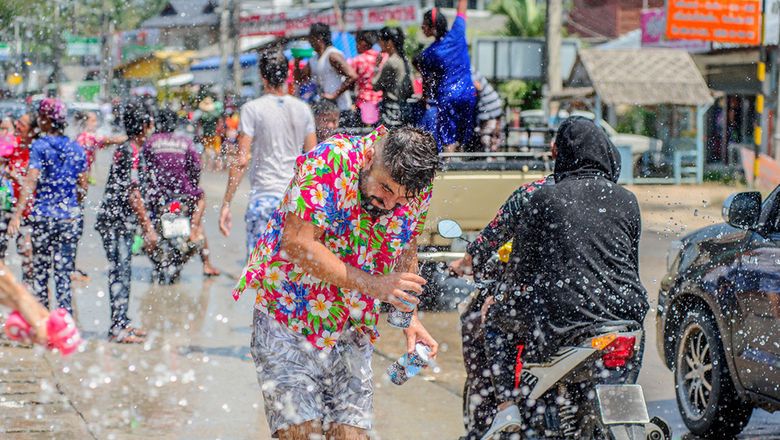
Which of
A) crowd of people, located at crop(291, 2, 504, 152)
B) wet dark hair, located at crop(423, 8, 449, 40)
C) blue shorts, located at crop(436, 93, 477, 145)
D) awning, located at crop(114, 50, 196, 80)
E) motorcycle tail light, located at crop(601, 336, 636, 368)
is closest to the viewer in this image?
motorcycle tail light, located at crop(601, 336, 636, 368)

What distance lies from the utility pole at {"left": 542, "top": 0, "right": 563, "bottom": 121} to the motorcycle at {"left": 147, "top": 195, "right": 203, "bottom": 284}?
13.8 meters

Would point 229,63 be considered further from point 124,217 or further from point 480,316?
point 480,316

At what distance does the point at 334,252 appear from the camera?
355cm

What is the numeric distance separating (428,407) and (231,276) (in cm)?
518

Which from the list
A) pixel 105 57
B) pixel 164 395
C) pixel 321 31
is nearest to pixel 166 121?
pixel 321 31

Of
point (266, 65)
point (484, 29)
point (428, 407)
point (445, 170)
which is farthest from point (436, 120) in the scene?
point (484, 29)

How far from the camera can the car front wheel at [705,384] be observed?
215 inches

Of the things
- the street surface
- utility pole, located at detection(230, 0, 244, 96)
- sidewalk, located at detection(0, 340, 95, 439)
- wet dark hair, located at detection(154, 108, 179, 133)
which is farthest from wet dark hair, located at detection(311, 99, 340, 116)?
utility pole, located at detection(230, 0, 244, 96)

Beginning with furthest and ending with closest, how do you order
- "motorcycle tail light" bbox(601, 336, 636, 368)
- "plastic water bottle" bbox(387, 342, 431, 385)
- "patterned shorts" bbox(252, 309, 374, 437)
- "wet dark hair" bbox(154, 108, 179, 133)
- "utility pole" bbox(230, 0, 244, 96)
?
"utility pole" bbox(230, 0, 244, 96) → "wet dark hair" bbox(154, 108, 179, 133) → "motorcycle tail light" bbox(601, 336, 636, 368) → "plastic water bottle" bbox(387, 342, 431, 385) → "patterned shorts" bbox(252, 309, 374, 437)

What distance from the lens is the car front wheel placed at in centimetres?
547

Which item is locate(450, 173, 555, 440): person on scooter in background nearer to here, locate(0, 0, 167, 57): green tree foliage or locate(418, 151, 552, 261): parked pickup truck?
locate(418, 151, 552, 261): parked pickup truck

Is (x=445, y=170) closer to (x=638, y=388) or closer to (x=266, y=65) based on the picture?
(x=266, y=65)

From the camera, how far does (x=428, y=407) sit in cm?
611

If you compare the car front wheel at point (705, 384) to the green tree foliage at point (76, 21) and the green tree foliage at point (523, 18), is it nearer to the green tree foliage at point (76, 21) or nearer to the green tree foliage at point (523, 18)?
the green tree foliage at point (76, 21)
